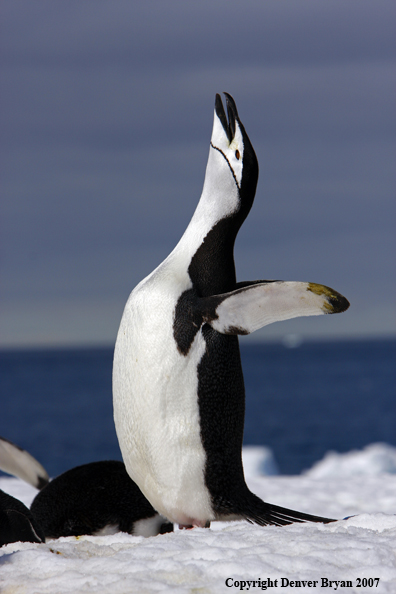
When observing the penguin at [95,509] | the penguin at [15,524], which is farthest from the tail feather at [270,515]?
the penguin at [15,524]

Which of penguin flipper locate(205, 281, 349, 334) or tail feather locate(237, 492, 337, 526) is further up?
penguin flipper locate(205, 281, 349, 334)

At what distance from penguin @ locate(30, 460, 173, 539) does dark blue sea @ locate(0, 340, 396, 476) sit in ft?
82.9

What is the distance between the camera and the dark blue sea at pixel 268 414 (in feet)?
115

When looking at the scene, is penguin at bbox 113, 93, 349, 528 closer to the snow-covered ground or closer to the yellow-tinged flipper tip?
the yellow-tinged flipper tip

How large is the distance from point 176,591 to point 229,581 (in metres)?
0.16

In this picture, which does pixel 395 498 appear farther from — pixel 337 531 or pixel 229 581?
pixel 229 581

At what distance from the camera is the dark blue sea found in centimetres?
3516

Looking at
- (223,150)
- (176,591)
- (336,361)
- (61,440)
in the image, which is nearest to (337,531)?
(176,591)

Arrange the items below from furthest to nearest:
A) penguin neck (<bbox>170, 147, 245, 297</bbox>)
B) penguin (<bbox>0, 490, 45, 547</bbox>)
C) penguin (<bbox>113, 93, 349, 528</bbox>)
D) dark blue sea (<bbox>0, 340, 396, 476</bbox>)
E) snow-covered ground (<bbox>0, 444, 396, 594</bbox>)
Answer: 1. dark blue sea (<bbox>0, 340, 396, 476</bbox>)
2. penguin neck (<bbox>170, 147, 245, 297</bbox>)
3. penguin (<bbox>113, 93, 349, 528</bbox>)
4. penguin (<bbox>0, 490, 45, 547</bbox>)
5. snow-covered ground (<bbox>0, 444, 396, 594</bbox>)

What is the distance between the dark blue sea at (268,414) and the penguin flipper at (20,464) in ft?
80.8

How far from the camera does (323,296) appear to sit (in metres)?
2.76

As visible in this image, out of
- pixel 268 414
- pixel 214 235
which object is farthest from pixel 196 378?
pixel 268 414

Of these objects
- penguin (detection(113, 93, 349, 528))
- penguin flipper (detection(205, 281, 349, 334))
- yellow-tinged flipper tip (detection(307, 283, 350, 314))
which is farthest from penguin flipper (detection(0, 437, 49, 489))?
yellow-tinged flipper tip (detection(307, 283, 350, 314))

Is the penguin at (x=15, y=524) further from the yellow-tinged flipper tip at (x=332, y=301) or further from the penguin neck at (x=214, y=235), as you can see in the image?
the yellow-tinged flipper tip at (x=332, y=301)
